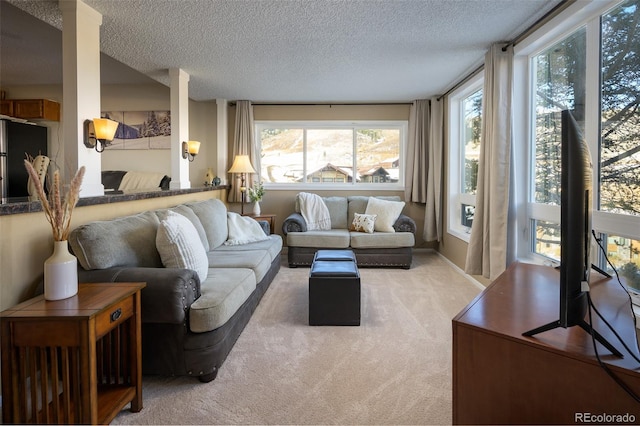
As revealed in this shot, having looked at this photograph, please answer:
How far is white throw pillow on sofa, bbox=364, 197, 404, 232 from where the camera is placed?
191 inches

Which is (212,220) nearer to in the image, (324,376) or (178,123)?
(178,123)

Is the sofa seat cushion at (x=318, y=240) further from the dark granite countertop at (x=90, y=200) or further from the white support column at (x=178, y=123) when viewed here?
the white support column at (x=178, y=123)

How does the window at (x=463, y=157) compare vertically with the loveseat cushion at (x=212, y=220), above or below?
above

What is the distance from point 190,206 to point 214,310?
1758 millimetres

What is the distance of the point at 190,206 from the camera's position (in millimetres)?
3426

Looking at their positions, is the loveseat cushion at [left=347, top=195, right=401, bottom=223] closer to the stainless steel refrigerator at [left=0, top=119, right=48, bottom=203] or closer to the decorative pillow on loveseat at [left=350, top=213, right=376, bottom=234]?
the decorative pillow on loveseat at [left=350, top=213, right=376, bottom=234]

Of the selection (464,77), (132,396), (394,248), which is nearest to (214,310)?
(132,396)

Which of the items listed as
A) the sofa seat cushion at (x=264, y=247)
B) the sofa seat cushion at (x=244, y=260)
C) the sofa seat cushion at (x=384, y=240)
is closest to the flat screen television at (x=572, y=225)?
the sofa seat cushion at (x=244, y=260)

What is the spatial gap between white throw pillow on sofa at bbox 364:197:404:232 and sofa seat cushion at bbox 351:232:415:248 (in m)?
0.24

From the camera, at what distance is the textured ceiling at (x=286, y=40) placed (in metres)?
2.53

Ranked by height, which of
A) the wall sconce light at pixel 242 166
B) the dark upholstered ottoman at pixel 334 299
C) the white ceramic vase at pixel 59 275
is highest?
the wall sconce light at pixel 242 166

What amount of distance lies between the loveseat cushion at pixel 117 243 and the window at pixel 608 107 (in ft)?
9.40

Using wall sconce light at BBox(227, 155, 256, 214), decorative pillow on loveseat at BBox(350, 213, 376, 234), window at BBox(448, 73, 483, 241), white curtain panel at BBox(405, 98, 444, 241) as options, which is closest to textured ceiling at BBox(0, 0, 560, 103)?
window at BBox(448, 73, 483, 241)

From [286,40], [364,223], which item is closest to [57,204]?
[286,40]
